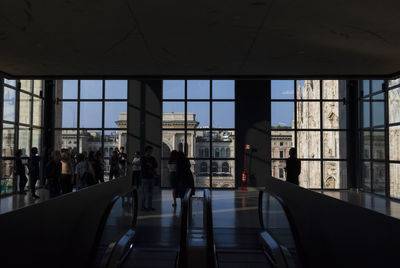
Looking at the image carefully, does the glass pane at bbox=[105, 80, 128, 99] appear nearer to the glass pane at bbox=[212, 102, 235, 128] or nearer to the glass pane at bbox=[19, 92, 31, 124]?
the glass pane at bbox=[19, 92, 31, 124]

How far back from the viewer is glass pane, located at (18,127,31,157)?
13.7 metres

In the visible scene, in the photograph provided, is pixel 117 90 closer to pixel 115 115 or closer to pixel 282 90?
pixel 115 115

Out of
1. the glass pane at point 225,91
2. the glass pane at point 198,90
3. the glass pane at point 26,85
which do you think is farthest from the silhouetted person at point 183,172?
the glass pane at point 26,85

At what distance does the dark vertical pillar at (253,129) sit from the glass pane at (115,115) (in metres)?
5.47

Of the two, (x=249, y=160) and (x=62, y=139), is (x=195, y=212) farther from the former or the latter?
(x=62, y=139)

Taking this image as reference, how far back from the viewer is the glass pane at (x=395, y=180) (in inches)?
500

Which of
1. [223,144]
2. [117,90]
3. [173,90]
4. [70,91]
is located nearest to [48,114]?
[70,91]

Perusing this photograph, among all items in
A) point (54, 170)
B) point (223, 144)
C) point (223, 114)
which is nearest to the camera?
point (54, 170)

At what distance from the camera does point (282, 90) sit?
16.1 metres

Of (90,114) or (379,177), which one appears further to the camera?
(90,114)

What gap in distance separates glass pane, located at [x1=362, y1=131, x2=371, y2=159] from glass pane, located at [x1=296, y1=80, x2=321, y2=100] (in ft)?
9.33

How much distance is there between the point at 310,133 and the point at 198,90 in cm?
588
